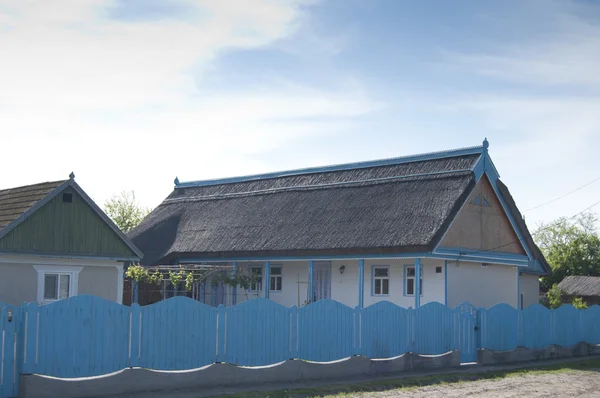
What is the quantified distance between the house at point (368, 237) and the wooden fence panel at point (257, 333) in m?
10.2

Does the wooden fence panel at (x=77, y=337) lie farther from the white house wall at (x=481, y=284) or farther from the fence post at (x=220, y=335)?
the white house wall at (x=481, y=284)

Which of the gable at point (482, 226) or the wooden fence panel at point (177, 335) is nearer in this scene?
the wooden fence panel at point (177, 335)

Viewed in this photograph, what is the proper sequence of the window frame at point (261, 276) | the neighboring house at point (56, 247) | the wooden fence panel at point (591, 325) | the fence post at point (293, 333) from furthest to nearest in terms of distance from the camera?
1. the window frame at point (261, 276)
2. the wooden fence panel at point (591, 325)
3. the neighboring house at point (56, 247)
4. the fence post at point (293, 333)

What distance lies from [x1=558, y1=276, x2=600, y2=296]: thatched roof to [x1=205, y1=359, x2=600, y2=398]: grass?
2875cm

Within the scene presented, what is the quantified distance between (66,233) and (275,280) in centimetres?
1242

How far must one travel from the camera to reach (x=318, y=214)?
103ft

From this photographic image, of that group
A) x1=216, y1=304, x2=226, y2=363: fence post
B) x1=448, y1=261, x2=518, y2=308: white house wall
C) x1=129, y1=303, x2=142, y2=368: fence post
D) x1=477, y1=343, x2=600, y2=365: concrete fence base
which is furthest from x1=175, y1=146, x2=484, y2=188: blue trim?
x1=129, y1=303, x2=142, y2=368: fence post

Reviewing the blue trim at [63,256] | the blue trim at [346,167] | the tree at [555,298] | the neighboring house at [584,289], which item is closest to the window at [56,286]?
the blue trim at [63,256]

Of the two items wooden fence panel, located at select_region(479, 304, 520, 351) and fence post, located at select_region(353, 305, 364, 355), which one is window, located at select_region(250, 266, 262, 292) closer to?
wooden fence panel, located at select_region(479, 304, 520, 351)

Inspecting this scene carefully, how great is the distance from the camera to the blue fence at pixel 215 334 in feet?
43.7

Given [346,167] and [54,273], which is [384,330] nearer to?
[54,273]

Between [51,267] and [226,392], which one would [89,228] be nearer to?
[51,267]

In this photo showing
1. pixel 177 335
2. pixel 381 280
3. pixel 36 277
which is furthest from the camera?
pixel 381 280

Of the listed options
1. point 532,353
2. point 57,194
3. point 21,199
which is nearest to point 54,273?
point 57,194
